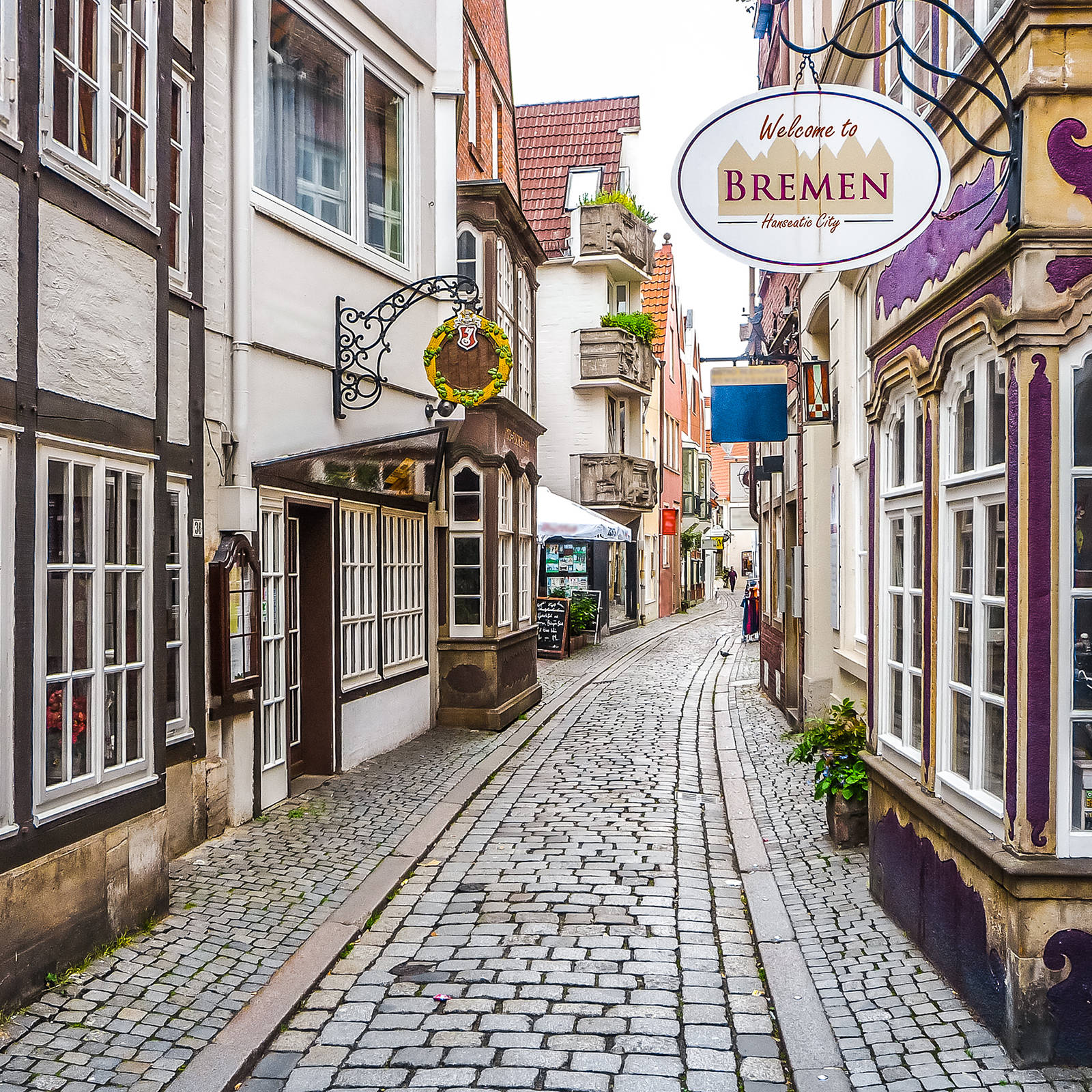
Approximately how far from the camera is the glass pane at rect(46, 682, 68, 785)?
5109 mm

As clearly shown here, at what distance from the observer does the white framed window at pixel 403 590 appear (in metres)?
11.4

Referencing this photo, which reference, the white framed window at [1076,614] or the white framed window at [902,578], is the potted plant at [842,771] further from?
the white framed window at [1076,614]

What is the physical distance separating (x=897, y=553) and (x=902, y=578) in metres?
0.19

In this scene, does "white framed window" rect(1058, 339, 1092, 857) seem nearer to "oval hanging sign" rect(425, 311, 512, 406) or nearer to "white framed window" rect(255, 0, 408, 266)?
"white framed window" rect(255, 0, 408, 266)

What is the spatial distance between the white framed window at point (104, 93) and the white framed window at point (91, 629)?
141 cm

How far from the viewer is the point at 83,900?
5281 millimetres

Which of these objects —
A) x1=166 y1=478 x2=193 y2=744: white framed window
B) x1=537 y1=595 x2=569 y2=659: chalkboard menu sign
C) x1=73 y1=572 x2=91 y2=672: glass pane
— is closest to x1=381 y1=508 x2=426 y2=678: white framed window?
x1=166 y1=478 x2=193 y2=744: white framed window

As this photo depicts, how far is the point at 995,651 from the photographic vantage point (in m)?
4.55

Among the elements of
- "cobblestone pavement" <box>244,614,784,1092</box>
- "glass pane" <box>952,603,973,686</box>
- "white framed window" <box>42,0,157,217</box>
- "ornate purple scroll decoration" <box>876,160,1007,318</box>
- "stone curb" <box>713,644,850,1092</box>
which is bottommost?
"cobblestone pavement" <box>244,614,784,1092</box>

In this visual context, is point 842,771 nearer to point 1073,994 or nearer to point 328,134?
point 1073,994

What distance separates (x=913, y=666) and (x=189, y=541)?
4473 mm

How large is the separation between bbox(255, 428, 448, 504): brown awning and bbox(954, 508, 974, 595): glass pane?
5.01 m

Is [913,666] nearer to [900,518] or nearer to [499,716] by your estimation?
[900,518]

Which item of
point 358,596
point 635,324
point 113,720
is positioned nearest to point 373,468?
point 358,596
